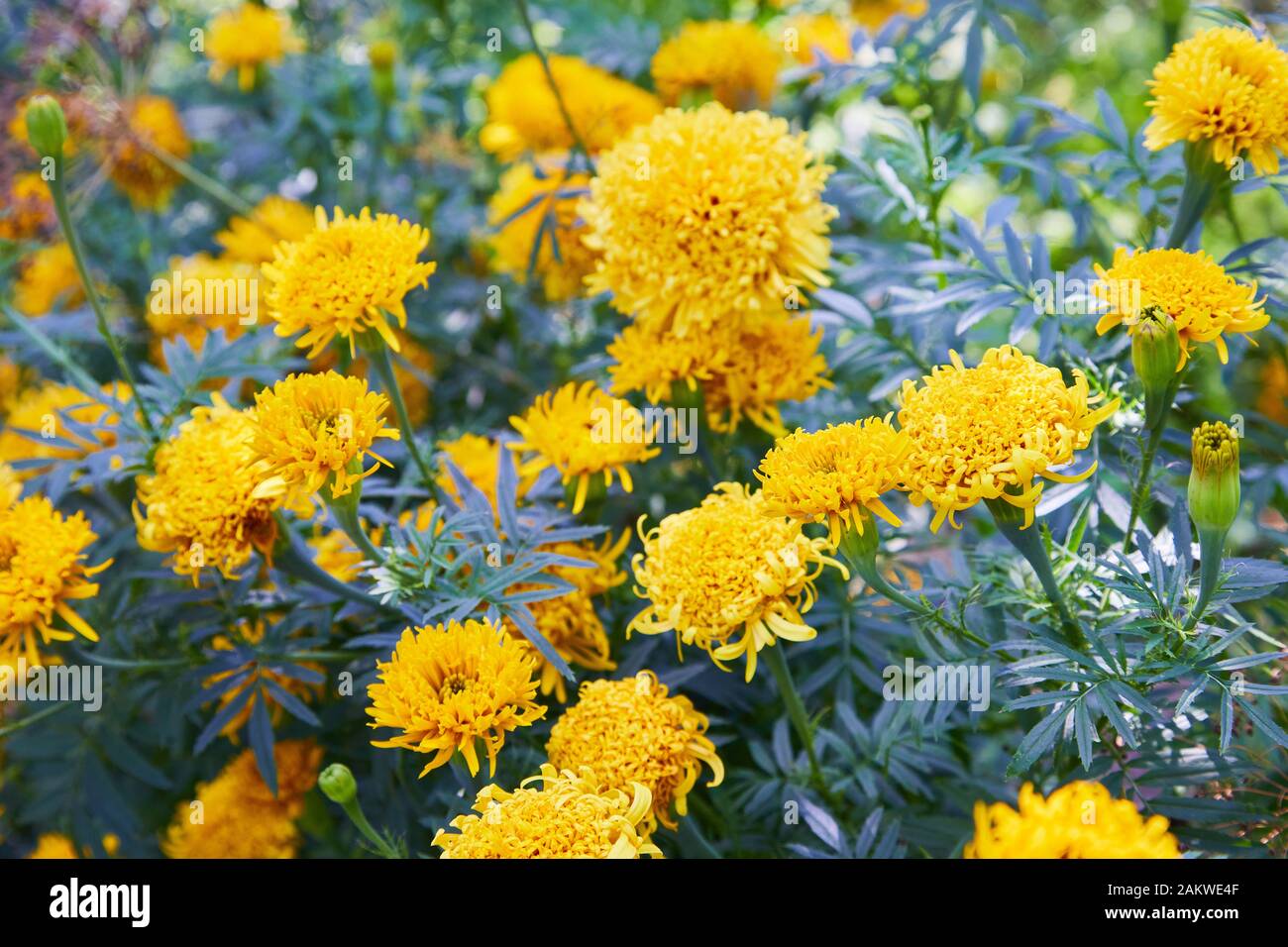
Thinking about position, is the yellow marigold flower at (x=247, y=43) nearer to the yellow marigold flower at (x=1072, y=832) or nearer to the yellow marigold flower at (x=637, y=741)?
the yellow marigold flower at (x=637, y=741)

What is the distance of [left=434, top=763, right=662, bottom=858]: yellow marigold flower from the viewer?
1.00 metres

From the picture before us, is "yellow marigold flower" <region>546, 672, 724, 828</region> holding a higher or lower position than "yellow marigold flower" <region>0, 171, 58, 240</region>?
lower

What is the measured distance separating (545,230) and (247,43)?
957 millimetres

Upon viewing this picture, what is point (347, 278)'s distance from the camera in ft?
4.26

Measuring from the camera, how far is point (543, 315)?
6.88 ft

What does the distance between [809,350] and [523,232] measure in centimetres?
63

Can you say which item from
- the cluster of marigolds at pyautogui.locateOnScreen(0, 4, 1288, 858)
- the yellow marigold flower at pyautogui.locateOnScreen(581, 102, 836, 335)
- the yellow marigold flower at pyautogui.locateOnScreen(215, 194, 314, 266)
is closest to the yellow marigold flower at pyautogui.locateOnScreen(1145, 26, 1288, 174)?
the cluster of marigolds at pyautogui.locateOnScreen(0, 4, 1288, 858)

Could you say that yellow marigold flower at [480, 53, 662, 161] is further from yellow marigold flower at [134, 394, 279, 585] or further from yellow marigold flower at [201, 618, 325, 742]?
yellow marigold flower at [201, 618, 325, 742]

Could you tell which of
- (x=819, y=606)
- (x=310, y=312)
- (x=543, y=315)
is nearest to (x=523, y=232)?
Result: (x=543, y=315)

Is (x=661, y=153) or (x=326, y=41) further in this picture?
(x=326, y=41)

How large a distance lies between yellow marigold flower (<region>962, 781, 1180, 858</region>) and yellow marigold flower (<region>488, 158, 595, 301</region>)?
1107 mm

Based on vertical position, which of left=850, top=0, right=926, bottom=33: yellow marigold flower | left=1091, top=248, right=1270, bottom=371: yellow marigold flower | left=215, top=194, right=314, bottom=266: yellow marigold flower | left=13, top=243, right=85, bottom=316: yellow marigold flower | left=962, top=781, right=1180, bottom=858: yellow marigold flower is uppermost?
left=850, top=0, right=926, bottom=33: yellow marigold flower

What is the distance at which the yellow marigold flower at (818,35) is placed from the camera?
6.93ft
